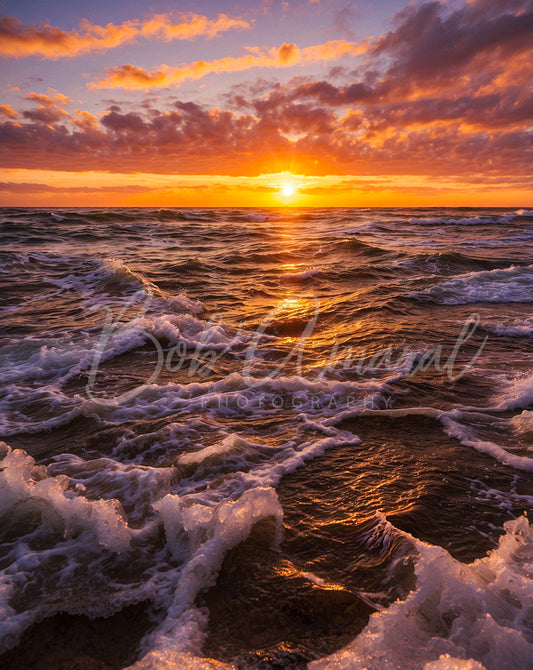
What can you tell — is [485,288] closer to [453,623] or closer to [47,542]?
[453,623]

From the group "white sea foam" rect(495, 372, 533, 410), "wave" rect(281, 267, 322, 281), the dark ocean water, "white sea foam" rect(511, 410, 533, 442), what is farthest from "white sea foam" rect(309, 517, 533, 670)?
"wave" rect(281, 267, 322, 281)

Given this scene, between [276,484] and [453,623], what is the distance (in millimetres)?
1695

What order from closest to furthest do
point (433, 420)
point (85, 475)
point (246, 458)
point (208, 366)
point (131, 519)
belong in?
point (131, 519)
point (85, 475)
point (246, 458)
point (433, 420)
point (208, 366)

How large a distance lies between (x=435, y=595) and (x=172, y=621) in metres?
1.61

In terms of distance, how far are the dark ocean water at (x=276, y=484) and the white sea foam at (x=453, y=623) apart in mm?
10

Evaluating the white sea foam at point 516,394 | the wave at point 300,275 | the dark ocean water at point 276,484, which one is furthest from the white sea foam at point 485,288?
the white sea foam at point 516,394

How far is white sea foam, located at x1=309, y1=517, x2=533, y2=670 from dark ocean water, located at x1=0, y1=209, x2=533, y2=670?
10 mm

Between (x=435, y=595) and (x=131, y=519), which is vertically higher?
(x=435, y=595)

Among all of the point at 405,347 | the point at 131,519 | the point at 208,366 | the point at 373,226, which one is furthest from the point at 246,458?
the point at 373,226

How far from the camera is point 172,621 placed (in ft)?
7.50

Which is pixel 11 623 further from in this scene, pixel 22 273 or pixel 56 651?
pixel 22 273

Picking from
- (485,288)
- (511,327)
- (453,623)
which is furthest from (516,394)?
(485,288)

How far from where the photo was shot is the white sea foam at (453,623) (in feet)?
6.50

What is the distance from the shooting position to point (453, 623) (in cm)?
217
